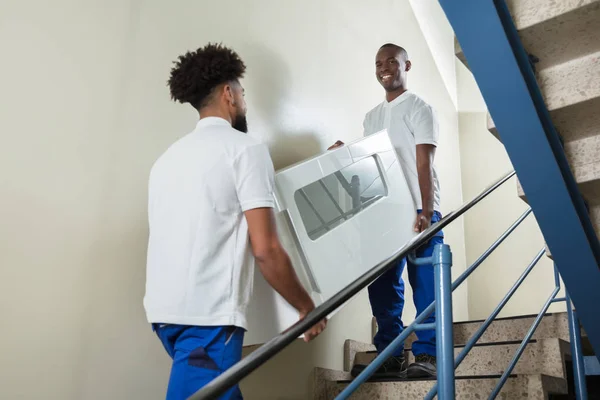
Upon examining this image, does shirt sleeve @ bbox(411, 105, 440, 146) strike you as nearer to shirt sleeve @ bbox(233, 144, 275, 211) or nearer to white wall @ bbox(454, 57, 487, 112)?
shirt sleeve @ bbox(233, 144, 275, 211)

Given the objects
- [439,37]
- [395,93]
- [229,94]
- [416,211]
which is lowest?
[416,211]

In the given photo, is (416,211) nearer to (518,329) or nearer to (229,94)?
(518,329)

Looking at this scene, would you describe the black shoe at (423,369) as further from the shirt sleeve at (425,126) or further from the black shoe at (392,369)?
the shirt sleeve at (425,126)

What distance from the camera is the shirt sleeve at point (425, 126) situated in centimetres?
223

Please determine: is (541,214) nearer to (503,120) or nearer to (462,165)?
(503,120)

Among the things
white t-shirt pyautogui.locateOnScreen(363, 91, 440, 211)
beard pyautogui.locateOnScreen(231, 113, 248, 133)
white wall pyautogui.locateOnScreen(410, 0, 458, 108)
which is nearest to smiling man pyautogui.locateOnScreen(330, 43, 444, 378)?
white t-shirt pyautogui.locateOnScreen(363, 91, 440, 211)

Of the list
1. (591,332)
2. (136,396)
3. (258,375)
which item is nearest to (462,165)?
(591,332)

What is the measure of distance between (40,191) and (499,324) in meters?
1.93

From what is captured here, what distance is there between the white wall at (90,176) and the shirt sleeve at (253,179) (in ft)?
2.02

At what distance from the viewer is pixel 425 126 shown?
88.4 inches

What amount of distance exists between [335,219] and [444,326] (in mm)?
595

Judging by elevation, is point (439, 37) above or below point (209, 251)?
above

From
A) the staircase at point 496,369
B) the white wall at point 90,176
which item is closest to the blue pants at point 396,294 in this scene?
the staircase at point 496,369

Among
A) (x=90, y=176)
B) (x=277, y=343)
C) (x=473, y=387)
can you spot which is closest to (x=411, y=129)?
(x=473, y=387)
